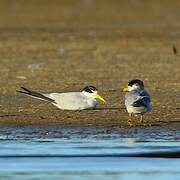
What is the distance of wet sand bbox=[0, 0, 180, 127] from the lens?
14766mm

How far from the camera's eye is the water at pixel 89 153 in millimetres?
10578

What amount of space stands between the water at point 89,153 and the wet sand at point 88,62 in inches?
28.7

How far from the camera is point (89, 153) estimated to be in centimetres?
1172

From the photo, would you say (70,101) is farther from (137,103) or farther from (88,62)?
(88,62)

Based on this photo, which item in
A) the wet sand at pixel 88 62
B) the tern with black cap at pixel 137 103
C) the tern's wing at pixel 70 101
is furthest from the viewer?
the tern's wing at pixel 70 101

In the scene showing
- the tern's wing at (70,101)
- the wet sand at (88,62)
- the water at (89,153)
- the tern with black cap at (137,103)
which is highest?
the wet sand at (88,62)

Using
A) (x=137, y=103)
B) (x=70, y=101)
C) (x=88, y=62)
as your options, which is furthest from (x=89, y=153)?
(x=88, y=62)

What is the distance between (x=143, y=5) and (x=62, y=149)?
113 feet

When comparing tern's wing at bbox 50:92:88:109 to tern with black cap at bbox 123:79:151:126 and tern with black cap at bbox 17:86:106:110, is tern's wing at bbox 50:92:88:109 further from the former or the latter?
tern with black cap at bbox 123:79:151:126

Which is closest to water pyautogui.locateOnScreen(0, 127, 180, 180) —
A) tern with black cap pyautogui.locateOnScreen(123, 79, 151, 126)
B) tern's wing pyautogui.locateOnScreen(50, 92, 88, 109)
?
tern with black cap pyautogui.locateOnScreen(123, 79, 151, 126)

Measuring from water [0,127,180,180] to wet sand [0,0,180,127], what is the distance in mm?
729

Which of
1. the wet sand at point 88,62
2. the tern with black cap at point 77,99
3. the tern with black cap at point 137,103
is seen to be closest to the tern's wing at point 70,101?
the tern with black cap at point 77,99

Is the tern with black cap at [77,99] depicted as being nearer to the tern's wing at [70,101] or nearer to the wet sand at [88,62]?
the tern's wing at [70,101]

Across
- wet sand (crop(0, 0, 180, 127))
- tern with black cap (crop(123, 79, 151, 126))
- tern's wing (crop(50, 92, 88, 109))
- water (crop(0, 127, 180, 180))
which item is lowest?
water (crop(0, 127, 180, 180))
